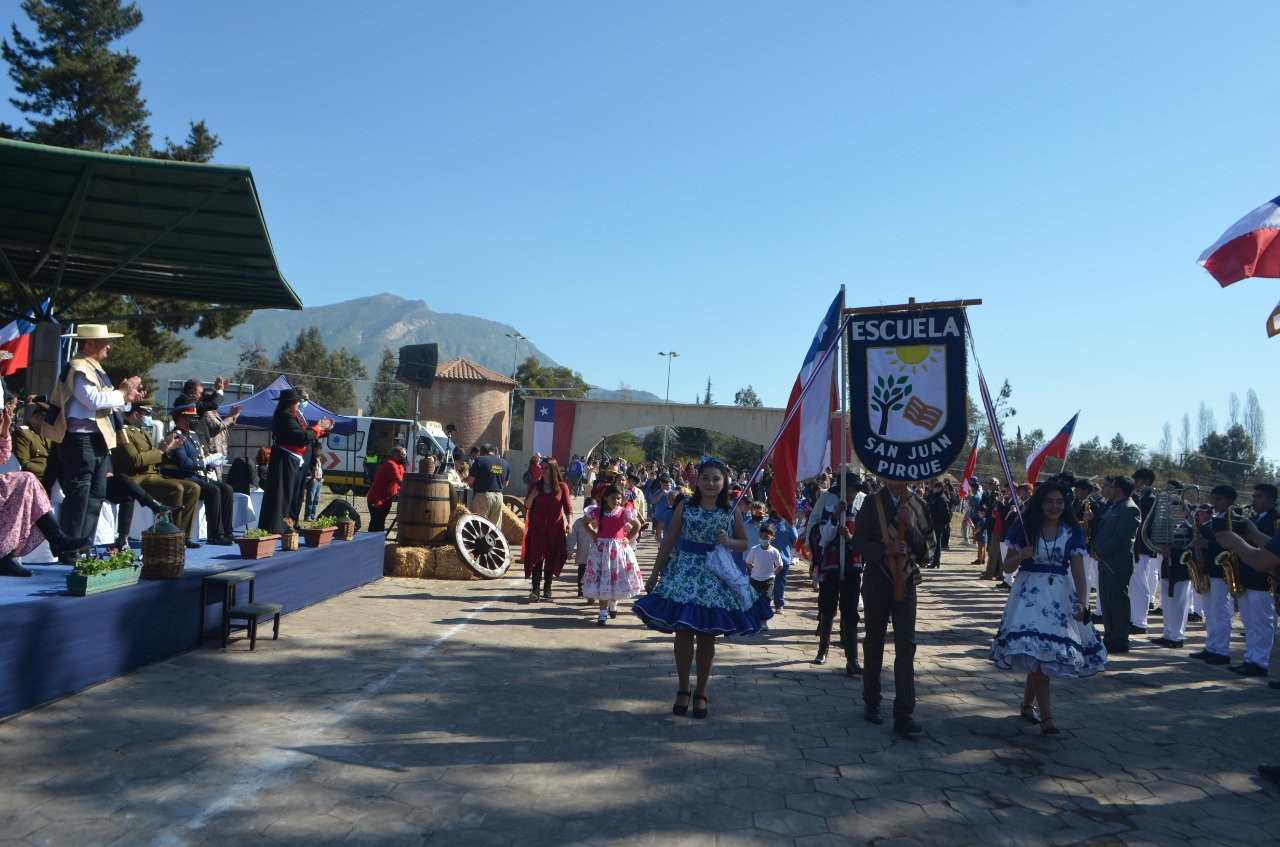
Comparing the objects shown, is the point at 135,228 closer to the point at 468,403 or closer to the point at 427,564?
the point at 427,564

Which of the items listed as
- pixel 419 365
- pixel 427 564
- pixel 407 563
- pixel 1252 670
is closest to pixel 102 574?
pixel 407 563

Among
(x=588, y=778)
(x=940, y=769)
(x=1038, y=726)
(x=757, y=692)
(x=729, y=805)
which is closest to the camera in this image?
(x=729, y=805)

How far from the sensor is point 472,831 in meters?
4.06

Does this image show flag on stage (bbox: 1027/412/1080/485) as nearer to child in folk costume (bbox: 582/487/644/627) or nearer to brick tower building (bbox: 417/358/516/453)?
child in folk costume (bbox: 582/487/644/627)

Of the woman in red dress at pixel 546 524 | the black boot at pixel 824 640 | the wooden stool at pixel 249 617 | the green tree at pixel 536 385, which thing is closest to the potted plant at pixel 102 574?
the wooden stool at pixel 249 617

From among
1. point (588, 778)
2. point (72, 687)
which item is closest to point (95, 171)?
point (72, 687)

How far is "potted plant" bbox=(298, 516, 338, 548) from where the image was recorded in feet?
33.5

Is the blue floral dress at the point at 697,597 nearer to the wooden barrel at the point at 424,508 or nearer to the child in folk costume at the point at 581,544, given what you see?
the child in folk costume at the point at 581,544

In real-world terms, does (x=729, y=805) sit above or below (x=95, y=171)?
below

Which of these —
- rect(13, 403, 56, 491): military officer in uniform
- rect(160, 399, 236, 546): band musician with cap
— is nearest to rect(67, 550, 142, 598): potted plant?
rect(13, 403, 56, 491): military officer in uniform

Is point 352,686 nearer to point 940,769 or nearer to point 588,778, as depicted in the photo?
point 588,778

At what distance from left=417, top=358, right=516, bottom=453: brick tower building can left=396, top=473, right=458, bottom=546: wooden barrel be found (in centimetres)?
4220

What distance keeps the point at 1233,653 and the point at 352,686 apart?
9.54m

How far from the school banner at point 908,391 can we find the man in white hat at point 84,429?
19.5ft
